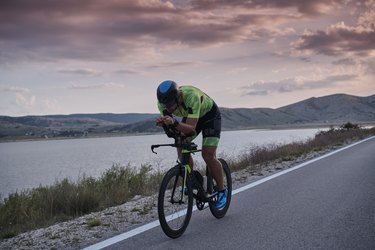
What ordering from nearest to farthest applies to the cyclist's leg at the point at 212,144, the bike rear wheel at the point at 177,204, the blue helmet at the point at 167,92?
the blue helmet at the point at 167,92
the bike rear wheel at the point at 177,204
the cyclist's leg at the point at 212,144

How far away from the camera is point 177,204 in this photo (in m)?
5.30

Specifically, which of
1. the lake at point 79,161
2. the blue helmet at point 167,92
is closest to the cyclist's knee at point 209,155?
the blue helmet at point 167,92

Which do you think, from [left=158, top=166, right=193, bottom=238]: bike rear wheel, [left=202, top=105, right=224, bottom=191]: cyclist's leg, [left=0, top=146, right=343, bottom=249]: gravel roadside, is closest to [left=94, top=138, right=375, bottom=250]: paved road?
[left=158, top=166, right=193, bottom=238]: bike rear wheel

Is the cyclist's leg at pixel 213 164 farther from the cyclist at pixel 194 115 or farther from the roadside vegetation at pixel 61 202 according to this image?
the roadside vegetation at pixel 61 202

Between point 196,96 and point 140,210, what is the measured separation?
8.58 ft

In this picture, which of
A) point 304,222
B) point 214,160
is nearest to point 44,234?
point 214,160

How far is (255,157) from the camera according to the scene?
15.8 m

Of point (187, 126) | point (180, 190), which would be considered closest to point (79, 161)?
point (180, 190)

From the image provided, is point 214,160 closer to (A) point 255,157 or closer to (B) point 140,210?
(B) point 140,210

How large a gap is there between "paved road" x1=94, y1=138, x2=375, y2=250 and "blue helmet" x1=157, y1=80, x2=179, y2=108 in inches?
63.6

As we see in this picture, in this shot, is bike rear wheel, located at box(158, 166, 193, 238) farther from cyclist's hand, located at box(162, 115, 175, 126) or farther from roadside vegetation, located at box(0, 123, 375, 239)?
roadside vegetation, located at box(0, 123, 375, 239)

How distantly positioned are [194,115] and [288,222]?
6.25 feet

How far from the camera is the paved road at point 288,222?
4.61 meters

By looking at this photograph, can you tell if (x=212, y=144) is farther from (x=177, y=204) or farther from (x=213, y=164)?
(x=177, y=204)
